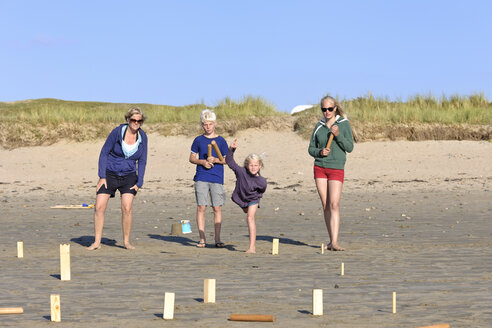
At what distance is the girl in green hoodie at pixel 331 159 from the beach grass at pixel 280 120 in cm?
1426

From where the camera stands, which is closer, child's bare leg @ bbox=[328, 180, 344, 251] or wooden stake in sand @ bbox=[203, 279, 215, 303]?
wooden stake in sand @ bbox=[203, 279, 215, 303]

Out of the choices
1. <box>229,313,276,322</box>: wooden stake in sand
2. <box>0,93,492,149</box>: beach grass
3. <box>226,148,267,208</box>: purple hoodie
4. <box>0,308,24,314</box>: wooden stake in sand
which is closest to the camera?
<box>229,313,276,322</box>: wooden stake in sand

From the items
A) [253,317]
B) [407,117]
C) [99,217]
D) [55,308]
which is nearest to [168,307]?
[253,317]

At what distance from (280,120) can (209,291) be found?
19.2 meters

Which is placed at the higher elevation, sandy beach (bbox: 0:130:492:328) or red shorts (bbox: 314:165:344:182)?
red shorts (bbox: 314:165:344:182)

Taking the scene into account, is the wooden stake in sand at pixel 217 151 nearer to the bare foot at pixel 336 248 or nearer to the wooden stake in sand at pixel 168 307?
the bare foot at pixel 336 248

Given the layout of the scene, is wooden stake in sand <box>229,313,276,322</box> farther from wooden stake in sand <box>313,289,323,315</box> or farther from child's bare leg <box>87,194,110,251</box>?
child's bare leg <box>87,194,110,251</box>

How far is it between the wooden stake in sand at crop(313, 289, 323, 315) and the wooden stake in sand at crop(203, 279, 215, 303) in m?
0.82

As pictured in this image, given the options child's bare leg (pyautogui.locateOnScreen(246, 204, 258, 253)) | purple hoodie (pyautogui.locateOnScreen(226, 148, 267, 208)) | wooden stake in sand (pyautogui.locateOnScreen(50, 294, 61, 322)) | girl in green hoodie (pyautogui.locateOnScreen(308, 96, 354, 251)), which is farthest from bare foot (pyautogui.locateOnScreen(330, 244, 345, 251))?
wooden stake in sand (pyautogui.locateOnScreen(50, 294, 61, 322))

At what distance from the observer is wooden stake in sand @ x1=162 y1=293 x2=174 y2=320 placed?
18.0ft

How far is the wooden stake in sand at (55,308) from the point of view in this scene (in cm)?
548

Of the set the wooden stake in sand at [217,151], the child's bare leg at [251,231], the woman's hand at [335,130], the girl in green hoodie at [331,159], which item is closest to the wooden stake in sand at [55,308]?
the child's bare leg at [251,231]

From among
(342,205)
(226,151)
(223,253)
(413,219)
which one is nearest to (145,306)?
(223,253)

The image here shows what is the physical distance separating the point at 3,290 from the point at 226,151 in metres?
3.60
